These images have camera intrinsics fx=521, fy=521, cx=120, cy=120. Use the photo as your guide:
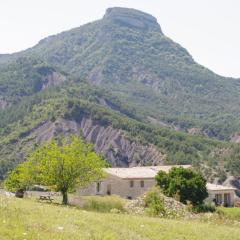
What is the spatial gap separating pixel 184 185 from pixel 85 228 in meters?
49.6

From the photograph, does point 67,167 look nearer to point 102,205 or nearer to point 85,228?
point 102,205

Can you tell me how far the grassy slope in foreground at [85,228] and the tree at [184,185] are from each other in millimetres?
42467

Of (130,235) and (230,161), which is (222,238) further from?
(230,161)

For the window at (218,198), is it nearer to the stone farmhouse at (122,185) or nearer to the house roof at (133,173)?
the stone farmhouse at (122,185)

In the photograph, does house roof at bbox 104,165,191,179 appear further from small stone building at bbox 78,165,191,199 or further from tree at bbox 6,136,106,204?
tree at bbox 6,136,106,204

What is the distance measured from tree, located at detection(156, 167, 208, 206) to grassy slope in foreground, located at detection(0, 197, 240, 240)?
42467mm

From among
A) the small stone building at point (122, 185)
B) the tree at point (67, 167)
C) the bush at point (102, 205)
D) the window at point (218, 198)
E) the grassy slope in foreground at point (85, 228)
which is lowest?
the window at point (218, 198)

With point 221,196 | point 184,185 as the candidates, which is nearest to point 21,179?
point 184,185

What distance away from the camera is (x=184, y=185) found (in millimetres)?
68438

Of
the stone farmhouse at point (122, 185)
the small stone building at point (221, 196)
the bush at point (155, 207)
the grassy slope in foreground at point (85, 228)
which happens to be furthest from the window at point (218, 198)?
the grassy slope in foreground at point (85, 228)

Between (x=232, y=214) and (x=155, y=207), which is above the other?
(x=155, y=207)

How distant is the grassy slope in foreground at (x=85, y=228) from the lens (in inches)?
678

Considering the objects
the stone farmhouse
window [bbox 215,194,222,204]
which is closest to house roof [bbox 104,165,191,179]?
the stone farmhouse

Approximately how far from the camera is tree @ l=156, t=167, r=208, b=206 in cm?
6788
